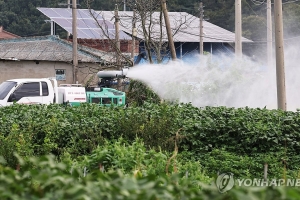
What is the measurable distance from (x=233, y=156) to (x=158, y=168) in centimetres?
343

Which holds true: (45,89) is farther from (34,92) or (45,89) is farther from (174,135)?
(174,135)

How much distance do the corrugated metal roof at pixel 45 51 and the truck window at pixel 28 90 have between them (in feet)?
46.7

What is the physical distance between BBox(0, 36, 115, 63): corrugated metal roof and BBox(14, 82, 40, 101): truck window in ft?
46.7

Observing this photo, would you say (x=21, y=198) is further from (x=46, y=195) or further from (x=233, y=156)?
(x=233, y=156)

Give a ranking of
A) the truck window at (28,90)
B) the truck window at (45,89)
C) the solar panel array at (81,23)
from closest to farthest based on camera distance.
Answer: the truck window at (28,90), the truck window at (45,89), the solar panel array at (81,23)

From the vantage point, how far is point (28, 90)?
21.1 m

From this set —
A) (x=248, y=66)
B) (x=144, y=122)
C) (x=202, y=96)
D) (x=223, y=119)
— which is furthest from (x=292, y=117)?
(x=248, y=66)

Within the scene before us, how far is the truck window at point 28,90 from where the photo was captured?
2094 cm

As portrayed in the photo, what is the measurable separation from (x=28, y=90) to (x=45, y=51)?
58.8 feet

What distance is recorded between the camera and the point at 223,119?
12375mm

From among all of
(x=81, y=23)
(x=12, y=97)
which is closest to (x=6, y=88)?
(x=12, y=97)

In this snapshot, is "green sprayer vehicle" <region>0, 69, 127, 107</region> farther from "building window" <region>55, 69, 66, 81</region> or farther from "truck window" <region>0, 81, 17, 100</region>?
"building window" <region>55, 69, 66, 81</region>

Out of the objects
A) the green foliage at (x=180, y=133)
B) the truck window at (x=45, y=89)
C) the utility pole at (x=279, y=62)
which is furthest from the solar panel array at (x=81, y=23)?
the green foliage at (x=180, y=133)

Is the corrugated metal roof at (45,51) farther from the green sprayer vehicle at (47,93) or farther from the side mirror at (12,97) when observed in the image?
the side mirror at (12,97)
